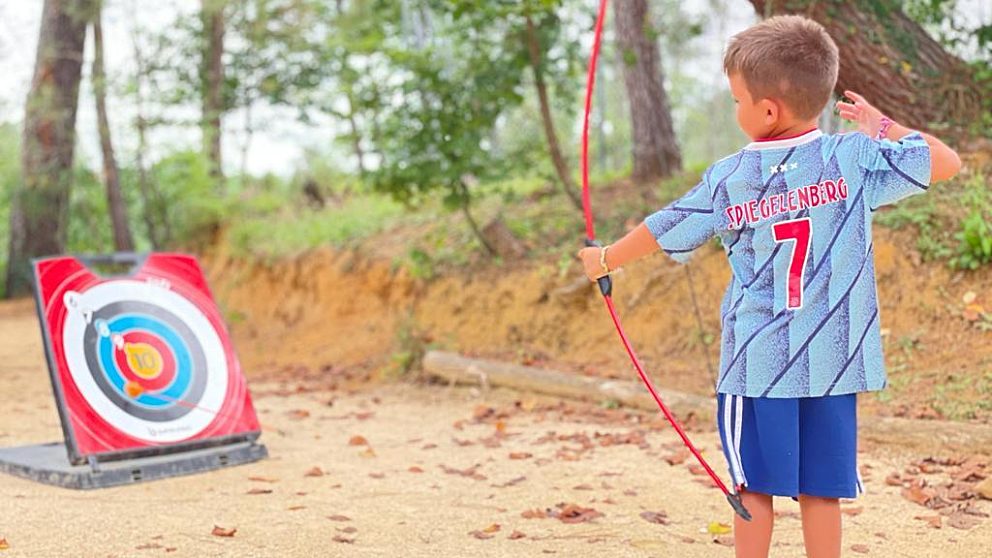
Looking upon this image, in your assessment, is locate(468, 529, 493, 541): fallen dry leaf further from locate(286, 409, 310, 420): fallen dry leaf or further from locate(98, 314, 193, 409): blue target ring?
locate(286, 409, 310, 420): fallen dry leaf

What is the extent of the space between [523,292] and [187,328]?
2.90 meters

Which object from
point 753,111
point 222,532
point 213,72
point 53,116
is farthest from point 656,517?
point 53,116

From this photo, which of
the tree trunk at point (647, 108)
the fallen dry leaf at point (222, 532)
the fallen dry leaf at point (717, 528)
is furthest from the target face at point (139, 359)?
the tree trunk at point (647, 108)

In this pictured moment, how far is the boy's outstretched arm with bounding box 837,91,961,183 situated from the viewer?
7.57 feet

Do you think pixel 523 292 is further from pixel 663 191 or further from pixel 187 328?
pixel 187 328

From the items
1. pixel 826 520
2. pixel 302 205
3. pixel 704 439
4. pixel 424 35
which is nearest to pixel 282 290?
pixel 302 205

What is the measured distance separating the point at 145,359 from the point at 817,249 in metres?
3.31

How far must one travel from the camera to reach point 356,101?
7824 mm

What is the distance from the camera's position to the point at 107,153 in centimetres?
1181

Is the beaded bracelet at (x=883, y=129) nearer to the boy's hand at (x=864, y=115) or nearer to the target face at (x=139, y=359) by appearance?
the boy's hand at (x=864, y=115)

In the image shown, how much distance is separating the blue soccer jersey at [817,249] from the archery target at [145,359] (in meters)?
2.97

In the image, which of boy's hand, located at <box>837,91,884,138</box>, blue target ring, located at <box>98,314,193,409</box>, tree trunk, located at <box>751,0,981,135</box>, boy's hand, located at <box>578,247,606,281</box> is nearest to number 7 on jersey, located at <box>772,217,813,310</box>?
boy's hand, located at <box>837,91,884,138</box>

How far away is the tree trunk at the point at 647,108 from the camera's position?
8172 mm

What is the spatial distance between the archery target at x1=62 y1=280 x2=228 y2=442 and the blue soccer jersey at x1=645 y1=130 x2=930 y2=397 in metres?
2.97
